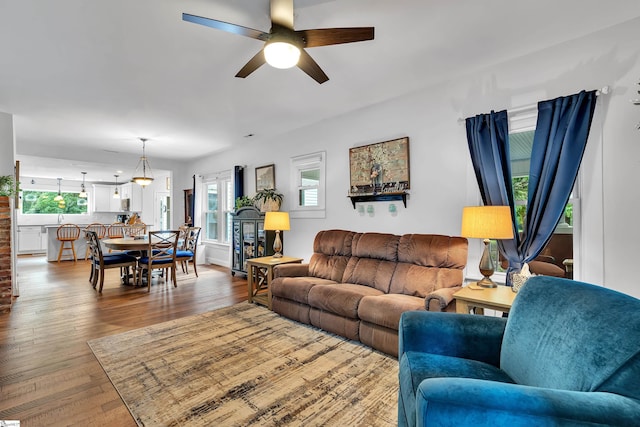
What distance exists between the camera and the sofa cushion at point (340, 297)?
2762mm

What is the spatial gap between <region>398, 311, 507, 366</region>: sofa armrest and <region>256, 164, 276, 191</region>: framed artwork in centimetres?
412

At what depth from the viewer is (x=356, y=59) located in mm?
2783

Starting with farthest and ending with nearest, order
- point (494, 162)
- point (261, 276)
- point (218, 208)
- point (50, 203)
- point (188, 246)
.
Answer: point (50, 203) → point (218, 208) → point (188, 246) → point (261, 276) → point (494, 162)

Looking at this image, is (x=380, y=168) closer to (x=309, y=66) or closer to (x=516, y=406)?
(x=309, y=66)

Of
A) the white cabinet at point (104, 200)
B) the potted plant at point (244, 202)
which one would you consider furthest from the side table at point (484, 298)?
the white cabinet at point (104, 200)

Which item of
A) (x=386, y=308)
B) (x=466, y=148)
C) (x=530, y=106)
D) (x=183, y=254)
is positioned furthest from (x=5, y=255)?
(x=530, y=106)

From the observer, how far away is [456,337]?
158 cm

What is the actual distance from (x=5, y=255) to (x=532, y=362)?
533 centimetres

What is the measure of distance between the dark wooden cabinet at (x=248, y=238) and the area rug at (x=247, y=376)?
79.1 inches

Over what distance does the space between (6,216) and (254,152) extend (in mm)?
3568

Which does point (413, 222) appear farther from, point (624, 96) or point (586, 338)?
point (586, 338)

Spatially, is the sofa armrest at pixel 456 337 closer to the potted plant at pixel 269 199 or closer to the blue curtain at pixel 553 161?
the blue curtain at pixel 553 161

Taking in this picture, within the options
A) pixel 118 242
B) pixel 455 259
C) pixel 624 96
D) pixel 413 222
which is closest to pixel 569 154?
pixel 624 96

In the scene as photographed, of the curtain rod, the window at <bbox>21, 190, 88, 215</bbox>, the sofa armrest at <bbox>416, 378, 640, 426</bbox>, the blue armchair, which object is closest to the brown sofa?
the blue armchair
